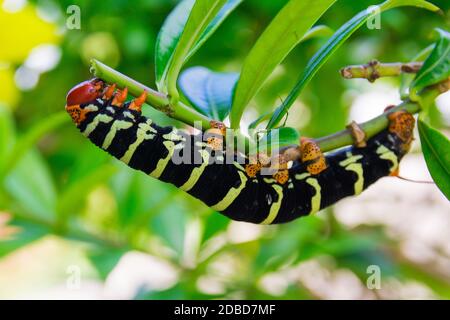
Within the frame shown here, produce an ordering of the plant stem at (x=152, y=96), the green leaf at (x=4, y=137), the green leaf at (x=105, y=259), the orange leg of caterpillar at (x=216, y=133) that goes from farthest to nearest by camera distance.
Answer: the green leaf at (x=4, y=137) < the green leaf at (x=105, y=259) < the orange leg of caterpillar at (x=216, y=133) < the plant stem at (x=152, y=96)

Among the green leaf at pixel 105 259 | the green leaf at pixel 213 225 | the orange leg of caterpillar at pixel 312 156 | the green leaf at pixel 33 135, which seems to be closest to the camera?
the orange leg of caterpillar at pixel 312 156

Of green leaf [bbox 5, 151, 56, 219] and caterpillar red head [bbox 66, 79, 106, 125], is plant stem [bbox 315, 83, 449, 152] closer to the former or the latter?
caterpillar red head [bbox 66, 79, 106, 125]

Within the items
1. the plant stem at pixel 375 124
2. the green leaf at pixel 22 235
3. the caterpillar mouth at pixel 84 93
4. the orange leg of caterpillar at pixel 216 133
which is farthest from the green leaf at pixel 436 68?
the green leaf at pixel 22 235

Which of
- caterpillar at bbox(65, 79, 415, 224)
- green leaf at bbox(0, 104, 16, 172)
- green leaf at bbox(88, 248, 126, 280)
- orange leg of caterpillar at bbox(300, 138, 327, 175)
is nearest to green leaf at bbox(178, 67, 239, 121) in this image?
caterpillar at bbox(65, 79, 415, 224)

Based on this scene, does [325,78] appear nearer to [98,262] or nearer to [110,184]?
[110,184]

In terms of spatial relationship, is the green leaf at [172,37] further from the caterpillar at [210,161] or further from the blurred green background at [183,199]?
the blurred green background at [183,199]

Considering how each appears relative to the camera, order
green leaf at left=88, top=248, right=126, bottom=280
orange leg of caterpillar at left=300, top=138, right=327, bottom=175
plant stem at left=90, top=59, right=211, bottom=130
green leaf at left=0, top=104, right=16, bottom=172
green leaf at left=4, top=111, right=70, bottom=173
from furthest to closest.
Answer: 1. green leaf at left=0, top=104, right=16, bottom=172
2. green leaf at left=88, top=248, right=126, bottom=280
3. green leaf at left=4, top=111, right=70, bottom=173
4. orange leg of caterpillar at left=300, top=138, right=327, bottom=175
5. plant stem at left=90, top=59, right=211, bottom=130
